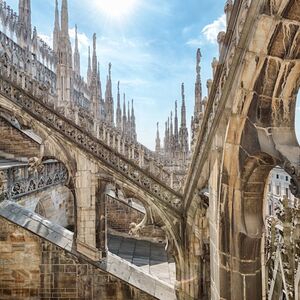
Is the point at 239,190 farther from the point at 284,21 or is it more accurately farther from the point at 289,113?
the point at 284,21

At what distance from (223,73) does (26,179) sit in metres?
7.22

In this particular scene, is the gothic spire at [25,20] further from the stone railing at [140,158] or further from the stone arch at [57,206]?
the stone arch at [57,206]

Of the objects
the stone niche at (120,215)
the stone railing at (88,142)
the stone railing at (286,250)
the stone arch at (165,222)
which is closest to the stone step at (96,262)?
the stone arch at (165,222)

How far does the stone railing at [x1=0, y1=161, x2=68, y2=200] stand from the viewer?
23.4 feet

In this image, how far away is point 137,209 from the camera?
36.3 ft

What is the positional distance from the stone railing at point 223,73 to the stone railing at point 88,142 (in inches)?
43.4

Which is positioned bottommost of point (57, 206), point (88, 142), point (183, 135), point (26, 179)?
point (57, 206)

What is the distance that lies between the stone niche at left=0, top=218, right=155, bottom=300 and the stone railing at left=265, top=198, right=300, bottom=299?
10.5 feet

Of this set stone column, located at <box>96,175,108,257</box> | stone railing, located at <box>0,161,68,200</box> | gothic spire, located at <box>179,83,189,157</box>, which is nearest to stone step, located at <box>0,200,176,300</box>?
stone column, located at <box>96,175,108,257</box>

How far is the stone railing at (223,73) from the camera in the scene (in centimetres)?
249

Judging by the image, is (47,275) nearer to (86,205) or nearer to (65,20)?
(86,205)

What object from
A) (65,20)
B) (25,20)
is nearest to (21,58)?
(25,20)

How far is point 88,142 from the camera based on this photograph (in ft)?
17.8

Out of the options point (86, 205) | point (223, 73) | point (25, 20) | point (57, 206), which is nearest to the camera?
point (223, 73)
